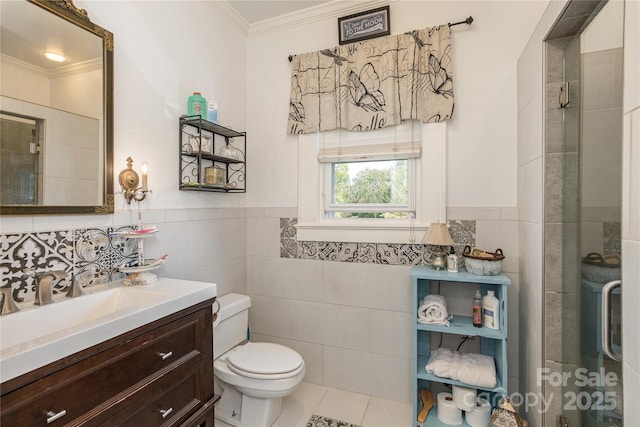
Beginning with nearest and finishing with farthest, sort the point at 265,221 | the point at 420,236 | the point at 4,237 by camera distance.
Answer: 1. the point at 4,237
2. the point at 420,236
3. the point at 265,221

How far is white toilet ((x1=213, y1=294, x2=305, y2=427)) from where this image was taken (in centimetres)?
162

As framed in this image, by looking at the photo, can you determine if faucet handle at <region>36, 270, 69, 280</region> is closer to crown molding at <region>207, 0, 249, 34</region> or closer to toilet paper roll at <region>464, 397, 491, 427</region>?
crown molding at <region>207, 0, 249, 34</region>

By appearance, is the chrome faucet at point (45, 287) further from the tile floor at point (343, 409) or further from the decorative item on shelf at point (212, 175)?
the tile floor at point (343, 409)

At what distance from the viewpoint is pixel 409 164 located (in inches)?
81.2

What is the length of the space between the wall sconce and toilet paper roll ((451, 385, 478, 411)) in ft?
6.57

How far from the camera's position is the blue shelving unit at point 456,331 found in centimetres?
163

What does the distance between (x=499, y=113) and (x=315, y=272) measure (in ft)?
5.15

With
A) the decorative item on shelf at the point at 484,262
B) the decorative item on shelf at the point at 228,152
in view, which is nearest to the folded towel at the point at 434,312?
the decorative item on shelf at the point at 484,262

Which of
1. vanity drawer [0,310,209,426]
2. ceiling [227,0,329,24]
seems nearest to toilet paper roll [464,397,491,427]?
vanity drawer [0,310,209,426]

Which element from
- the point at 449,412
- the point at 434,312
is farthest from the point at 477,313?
the point at 449,412

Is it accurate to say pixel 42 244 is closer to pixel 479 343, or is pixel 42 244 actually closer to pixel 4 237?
pixel 4 237

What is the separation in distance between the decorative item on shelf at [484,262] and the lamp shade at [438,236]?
139 mm

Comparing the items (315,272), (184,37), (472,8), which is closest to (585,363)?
(315,272)

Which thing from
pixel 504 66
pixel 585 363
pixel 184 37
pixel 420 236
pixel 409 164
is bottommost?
pixel 585 363
